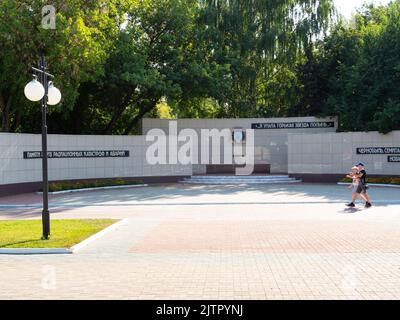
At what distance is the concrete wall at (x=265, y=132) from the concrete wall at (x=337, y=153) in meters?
3.05

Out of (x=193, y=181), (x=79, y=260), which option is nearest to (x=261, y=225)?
(x=79, y=260)

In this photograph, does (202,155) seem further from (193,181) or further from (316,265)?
(316,265)

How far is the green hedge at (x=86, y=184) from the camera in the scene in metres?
25.4

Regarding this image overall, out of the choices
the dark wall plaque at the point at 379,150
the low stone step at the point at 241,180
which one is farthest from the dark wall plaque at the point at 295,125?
the dark wall plaque at the point at 379,150

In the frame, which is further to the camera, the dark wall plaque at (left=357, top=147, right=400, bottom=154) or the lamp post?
the dark wall plaque at (left=357, top=147, right=400, bottom=154)

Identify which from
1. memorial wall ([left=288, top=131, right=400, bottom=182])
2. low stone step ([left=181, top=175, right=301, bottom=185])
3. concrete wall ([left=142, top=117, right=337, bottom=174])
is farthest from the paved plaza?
concrete wall ([left=142, top=117, right=337, bottom=174])

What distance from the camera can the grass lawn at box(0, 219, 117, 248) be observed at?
11639 mm

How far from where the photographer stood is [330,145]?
30.0 metres

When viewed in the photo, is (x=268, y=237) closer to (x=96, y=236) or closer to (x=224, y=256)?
(x=224, y=256)

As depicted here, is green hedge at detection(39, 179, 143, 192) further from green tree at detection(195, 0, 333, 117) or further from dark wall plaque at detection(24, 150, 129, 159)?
green tree at detection(195, 0, 333, 117)

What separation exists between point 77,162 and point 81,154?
546 millimetres

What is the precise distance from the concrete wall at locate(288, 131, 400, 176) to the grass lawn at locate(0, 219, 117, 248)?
Answer: 60.9 ft

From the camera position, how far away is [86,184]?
26750 millimetres

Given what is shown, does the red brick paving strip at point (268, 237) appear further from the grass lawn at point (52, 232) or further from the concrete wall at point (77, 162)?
the concrete wall at point (77, 162)
